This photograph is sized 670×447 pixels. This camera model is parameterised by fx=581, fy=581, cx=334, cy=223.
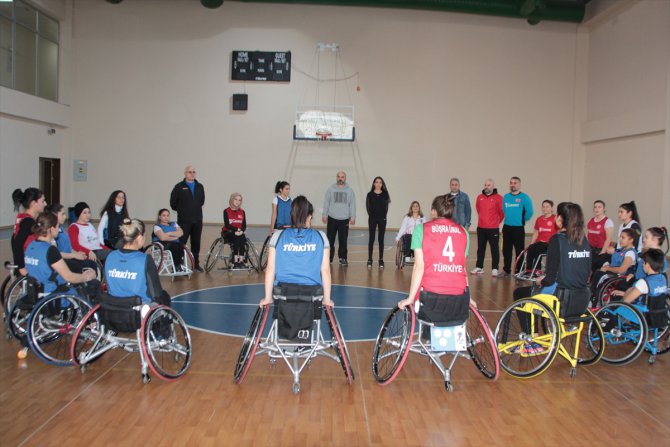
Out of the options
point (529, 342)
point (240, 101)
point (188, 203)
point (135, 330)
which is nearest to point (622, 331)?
point (529, 342)

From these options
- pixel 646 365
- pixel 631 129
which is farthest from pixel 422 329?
pixel 631 129

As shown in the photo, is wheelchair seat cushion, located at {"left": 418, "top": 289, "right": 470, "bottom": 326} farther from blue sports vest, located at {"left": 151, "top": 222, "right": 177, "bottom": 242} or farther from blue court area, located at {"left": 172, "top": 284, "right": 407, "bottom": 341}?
blue sports vest, located at {"left": 151, "top": 222, "right": 177, "bottom": 242}

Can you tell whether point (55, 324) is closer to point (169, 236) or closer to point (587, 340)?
point (169, 236)

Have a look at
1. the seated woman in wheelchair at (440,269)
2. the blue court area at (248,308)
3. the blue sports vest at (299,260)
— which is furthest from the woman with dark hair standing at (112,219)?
the seated woman in wheelchair at (440,269)

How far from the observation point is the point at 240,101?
1462 cm

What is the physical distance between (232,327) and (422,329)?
196 cm

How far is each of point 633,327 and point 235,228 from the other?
16.0ft

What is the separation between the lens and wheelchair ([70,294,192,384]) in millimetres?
3441

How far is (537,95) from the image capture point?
14.9m

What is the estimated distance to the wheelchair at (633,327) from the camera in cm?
398

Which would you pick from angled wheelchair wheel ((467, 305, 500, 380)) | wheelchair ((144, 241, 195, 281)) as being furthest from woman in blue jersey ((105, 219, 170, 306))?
wheelchair ((144, 241, 195, 281))

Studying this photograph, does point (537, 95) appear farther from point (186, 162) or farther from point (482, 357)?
point (482, 357)

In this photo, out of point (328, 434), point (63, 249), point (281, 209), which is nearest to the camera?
point (328, 434)

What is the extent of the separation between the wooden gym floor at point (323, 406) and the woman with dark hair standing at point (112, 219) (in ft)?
7.66
